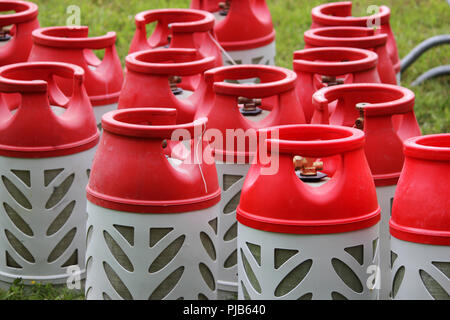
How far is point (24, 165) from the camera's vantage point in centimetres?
405

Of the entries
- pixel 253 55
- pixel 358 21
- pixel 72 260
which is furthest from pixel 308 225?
pixel 253 55

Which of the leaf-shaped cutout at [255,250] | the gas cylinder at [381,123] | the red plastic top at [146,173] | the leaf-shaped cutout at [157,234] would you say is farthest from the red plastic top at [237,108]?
the leaf-shaped cutout at [255,250]

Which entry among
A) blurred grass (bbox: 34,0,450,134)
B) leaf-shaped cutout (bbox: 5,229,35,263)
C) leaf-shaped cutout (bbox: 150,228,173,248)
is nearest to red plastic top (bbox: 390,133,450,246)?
leaf-shaped cutout (bbox: 150,228,173,248)

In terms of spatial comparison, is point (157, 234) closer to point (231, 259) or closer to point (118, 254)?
point (118, 254)

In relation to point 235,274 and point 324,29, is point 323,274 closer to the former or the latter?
point 235,274

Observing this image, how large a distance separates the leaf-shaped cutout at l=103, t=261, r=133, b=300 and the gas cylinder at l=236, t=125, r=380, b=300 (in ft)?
1.60

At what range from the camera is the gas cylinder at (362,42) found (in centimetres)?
477

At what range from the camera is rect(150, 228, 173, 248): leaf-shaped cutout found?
11.2ft

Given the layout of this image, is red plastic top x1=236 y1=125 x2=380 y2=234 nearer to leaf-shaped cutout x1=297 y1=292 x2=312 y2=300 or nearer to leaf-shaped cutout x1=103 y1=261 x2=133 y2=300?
leaf-shaped cutout x1=297 y1=292 x2=312 y2=300

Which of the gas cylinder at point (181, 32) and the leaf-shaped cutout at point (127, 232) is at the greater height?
the gas cylinder at point (181, 32)

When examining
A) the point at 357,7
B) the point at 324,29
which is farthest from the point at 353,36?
the point at 357,7

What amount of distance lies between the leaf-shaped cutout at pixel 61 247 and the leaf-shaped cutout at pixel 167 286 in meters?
0.89

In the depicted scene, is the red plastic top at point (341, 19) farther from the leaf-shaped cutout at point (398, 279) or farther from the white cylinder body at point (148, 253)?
the leaf-shaped cutout at point (398, 279)

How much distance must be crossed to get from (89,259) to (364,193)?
111 cm
